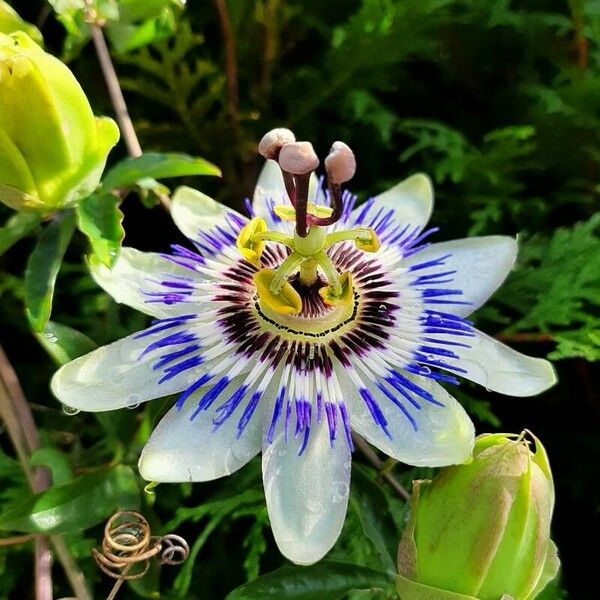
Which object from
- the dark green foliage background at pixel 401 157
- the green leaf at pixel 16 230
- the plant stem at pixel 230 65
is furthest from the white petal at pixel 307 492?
the plant stem at pixel 230 65

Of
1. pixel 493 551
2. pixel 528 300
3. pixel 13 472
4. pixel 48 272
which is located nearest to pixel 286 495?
pixel 493 551

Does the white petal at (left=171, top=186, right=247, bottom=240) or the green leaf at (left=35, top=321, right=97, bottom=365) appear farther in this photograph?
the white petal at (left=171, top=186, right=247, bottom=240)

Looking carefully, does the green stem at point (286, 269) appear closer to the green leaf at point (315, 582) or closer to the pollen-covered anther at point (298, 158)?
the pollen-covered anther at point (298, 158)

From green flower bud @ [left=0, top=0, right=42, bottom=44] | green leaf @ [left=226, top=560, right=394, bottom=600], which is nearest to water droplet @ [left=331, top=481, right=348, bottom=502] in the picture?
green leaf @ [left=226, top=560, right=394, bottom=600]

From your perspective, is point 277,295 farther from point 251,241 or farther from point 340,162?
point 340,162

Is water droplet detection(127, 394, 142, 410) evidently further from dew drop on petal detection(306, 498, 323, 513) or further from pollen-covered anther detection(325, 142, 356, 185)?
pollen-covered anther detection(325, 142, 356, 185)

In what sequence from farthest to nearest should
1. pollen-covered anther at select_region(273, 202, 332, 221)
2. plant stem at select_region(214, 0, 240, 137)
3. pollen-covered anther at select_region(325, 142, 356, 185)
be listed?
plant stem at select_region(214, 0, 240, 137), pollen-covered anther at select_region(273, 202, 332, 221), pollen-covered anther at select_region(325, 142, 356, 185)
